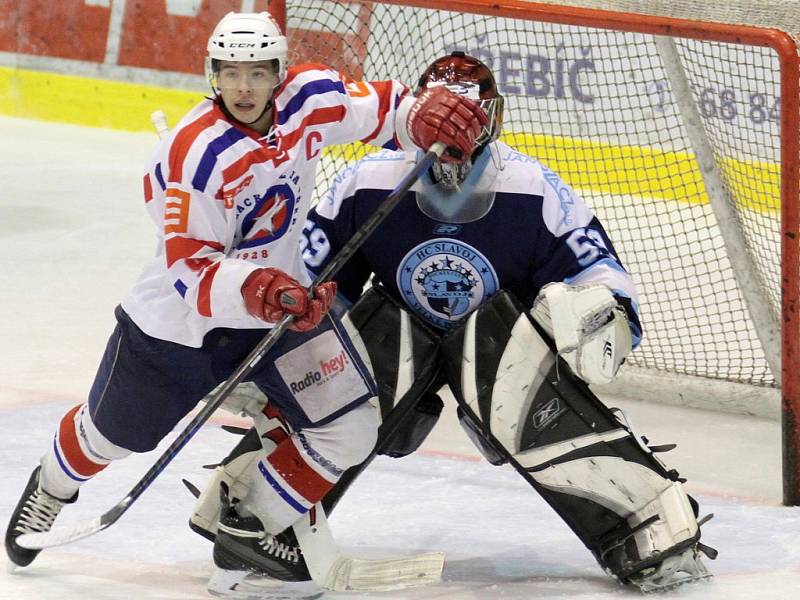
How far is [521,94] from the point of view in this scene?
5.01m

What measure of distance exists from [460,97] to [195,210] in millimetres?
549

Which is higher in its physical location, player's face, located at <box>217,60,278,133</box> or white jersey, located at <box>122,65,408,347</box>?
player's face, located at <box>217,60,278,133</box>

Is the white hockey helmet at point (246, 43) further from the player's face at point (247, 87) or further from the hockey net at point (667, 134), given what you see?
the hockey net at point (667, 134)

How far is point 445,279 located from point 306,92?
464 mm

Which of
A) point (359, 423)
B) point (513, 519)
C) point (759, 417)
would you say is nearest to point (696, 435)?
point (759, 417)

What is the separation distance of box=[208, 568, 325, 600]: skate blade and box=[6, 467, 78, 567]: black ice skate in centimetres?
34

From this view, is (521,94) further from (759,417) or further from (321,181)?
(759,417)

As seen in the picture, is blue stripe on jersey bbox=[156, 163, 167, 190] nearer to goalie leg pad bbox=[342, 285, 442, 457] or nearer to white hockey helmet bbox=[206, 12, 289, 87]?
white hockey helmet bbox=[206, 12, 289, 87]

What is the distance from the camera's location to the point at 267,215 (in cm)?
262

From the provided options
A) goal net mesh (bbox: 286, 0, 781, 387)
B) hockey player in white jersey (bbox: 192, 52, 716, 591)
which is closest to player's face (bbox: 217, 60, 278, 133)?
hockey player in white jersey (bbox: 192, 52, 716, 591)

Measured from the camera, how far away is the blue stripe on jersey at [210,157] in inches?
98.3

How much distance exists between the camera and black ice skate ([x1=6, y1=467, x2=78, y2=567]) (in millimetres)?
2859

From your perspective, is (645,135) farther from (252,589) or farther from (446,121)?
(252,589)

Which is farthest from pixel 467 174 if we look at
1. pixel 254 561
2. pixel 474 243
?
pixel 254 561
